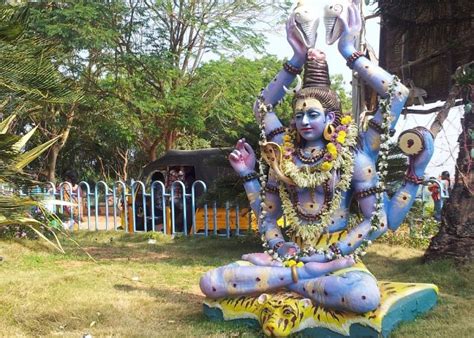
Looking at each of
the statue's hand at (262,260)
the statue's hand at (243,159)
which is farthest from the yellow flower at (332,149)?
the statue's hand at (262,260)

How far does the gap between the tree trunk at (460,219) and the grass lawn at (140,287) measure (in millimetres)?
170

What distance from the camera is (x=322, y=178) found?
433 cm

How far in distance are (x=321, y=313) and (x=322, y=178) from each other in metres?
0.99

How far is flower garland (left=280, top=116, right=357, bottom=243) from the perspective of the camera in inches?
170

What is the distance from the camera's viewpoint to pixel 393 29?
22.3 ft

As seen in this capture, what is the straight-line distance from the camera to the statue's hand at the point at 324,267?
4168 millimetres

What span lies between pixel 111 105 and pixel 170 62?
2585mm

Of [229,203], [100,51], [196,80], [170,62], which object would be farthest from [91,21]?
[229,203]

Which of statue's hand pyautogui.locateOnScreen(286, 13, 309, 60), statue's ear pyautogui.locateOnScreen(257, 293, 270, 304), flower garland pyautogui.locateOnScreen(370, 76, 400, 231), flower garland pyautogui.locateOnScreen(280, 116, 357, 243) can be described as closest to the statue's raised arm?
statue's hand pyautogui.locateOnScreen(286, 13, 309, 60)

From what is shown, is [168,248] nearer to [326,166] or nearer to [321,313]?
[326,166]

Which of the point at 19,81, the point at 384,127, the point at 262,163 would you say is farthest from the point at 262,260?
the point at 19,81

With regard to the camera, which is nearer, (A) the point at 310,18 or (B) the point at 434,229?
(A) the point at 310,18

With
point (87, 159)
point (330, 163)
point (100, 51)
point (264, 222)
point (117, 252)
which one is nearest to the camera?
point (330, 163)

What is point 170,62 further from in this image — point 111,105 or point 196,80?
point 111,105
